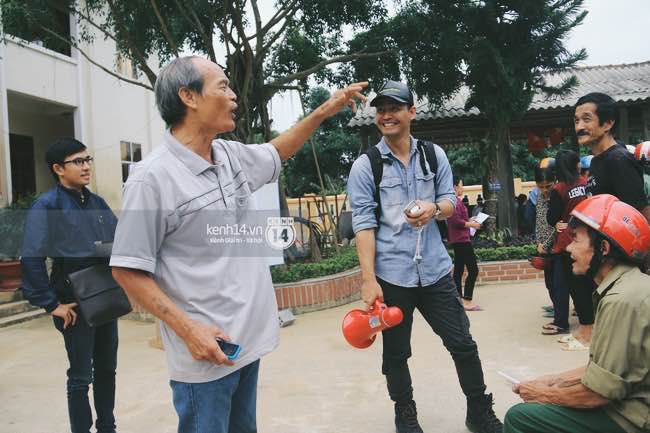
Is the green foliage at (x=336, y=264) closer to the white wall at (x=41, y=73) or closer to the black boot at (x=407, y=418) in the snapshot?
the black boot at (x=407, y=418)

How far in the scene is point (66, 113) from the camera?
40.2 feet

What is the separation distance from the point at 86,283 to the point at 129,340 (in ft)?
12.1

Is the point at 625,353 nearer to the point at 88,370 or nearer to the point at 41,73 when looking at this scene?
the point at 88,370

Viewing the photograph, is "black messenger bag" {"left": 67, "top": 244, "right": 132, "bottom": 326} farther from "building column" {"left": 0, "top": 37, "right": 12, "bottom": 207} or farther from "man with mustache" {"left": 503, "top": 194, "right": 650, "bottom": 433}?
"building column" {"left": 0, "top": 37, "right": 12, "bottom": 207}

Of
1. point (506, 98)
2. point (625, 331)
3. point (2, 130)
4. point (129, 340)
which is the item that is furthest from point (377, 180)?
point (2, 130)

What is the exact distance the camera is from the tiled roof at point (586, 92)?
37.2 feet

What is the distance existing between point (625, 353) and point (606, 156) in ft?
6.60

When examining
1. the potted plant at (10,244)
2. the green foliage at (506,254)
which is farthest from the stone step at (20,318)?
the green foliage at (506,254)

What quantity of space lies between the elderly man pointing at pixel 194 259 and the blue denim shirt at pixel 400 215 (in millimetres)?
1234

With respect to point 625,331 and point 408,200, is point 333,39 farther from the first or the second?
point 625,331

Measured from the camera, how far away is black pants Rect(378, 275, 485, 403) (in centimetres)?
303

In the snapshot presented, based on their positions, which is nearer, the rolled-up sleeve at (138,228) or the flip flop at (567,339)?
the rolled-up sleeve at (138,228)

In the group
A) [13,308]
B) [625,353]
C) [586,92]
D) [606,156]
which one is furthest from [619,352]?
[586,92]

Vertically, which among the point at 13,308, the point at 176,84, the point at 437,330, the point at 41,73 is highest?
the point at 41,73
